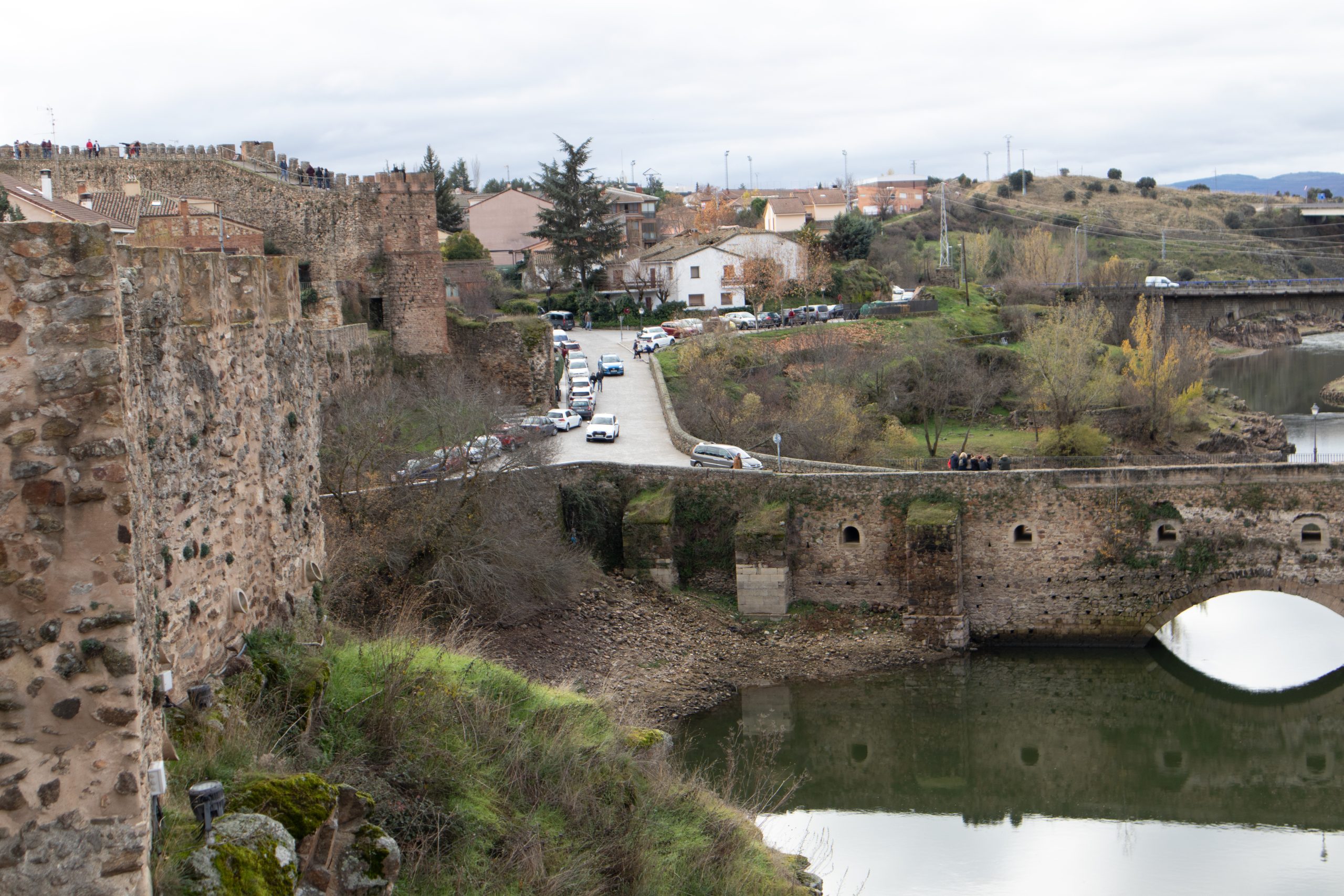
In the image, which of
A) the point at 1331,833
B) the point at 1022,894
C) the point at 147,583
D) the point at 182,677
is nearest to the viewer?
the point at 147,583

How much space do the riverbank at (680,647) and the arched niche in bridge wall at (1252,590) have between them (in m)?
4.56

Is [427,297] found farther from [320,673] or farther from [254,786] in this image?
[254,786]

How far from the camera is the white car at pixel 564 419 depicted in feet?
106

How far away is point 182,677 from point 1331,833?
59.3 feet

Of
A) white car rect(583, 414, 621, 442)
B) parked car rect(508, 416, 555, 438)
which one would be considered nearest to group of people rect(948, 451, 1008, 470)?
white car rect(583, 414, 621, 442)

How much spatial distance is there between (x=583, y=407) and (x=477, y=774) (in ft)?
81.4

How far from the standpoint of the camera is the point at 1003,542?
26.0 m

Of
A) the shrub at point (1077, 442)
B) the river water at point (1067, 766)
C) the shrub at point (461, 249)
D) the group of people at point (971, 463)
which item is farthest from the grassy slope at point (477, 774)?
the shrub at point (461, 249)

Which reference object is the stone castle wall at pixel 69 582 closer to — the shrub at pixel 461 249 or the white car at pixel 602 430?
A: the white car at pixel 602 430

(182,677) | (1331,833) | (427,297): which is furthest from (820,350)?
(182,677)

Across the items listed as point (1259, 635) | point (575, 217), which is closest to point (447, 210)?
point (575, 217)

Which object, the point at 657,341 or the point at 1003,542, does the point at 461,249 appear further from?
the point at 1003,542

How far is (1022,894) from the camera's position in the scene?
16.9 metres

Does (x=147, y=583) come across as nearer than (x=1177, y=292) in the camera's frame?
Yes
